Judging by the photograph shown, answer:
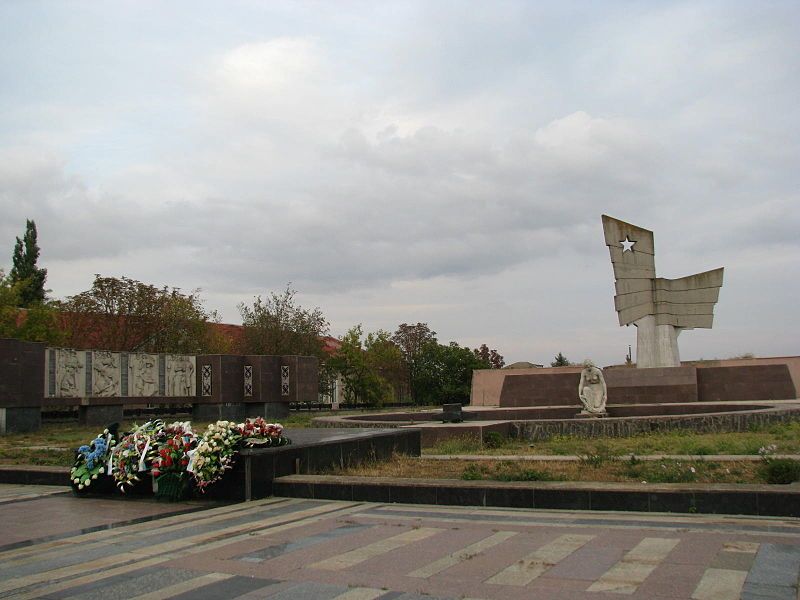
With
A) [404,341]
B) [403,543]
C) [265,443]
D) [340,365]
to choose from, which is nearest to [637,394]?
[265,443]

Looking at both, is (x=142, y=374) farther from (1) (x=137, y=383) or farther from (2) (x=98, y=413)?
(2) (x=98, y=413)

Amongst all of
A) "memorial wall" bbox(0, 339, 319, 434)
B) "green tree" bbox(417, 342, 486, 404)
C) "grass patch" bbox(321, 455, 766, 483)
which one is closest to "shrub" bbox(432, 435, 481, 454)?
"grass patch" bbox(321, 455, 766, 483)

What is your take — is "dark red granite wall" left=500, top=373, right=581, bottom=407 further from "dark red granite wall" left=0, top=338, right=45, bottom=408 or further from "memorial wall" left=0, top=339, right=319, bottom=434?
"dark red granite wall" left=0, top=338, right=45, bottom=408

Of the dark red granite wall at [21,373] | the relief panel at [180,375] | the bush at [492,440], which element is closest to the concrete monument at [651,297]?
the bush at [492,440]

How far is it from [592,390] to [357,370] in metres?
37.5

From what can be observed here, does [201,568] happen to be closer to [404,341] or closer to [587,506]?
[587,506]

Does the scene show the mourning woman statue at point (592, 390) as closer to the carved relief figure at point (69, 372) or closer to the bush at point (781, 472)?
the bush at point (781, 472)

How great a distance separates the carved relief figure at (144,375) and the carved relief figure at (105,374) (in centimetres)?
93

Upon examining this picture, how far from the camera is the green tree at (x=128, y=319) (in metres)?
43.9

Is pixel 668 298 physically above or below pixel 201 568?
above

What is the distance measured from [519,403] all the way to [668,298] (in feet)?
22.9

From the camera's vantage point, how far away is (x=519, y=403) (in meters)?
29.9

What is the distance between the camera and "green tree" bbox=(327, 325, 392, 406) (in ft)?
189

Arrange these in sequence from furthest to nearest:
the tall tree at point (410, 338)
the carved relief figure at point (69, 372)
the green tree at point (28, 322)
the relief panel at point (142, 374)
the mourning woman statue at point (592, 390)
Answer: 1. the tall tree at point (410, 338)
2. the green tree at point (28, 322)
3. the relief panel at point (142, 374)
4. the carved relief figure at point (69, 372)
5. the mourning woman statue at point (592, 390)
